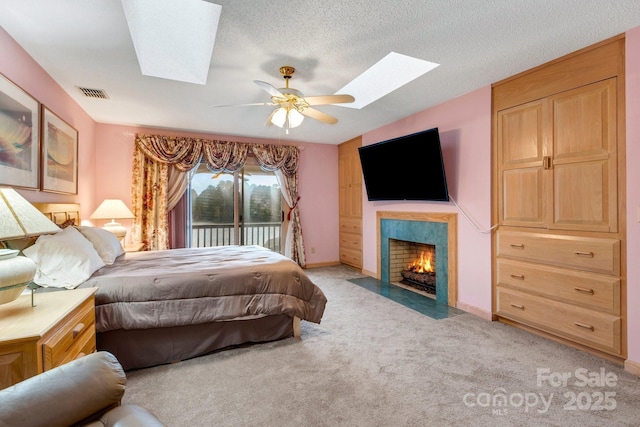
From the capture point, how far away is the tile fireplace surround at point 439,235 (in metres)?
3.58

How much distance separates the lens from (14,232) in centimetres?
132

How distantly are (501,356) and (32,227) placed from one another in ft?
10.3

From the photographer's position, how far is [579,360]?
229 cm

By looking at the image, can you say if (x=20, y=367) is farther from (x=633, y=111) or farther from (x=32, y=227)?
(x=633, y=111)

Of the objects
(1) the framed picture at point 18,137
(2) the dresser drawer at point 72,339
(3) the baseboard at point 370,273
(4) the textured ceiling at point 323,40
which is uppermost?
(4) the textured ceiling at point 323,40

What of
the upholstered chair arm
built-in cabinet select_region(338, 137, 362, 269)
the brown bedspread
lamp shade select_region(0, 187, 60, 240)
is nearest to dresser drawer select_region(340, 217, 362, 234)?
built-in cabinet select_region(338, 137, 362, 269)

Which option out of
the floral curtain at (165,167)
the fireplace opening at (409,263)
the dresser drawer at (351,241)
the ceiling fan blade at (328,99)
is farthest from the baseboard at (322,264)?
the ceiling fan blade at (328,99)

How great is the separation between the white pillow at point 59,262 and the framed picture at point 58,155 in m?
0.89

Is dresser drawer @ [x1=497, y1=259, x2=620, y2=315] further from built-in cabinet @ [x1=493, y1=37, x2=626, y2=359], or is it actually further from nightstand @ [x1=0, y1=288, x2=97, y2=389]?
nightstand @ [x1=0, y1=288, x2=97, y2=389]

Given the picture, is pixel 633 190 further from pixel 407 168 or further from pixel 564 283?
pixel 407 168

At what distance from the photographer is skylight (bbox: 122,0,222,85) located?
201cm

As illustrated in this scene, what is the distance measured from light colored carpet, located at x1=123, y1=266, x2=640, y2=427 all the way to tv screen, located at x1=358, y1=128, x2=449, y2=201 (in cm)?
167

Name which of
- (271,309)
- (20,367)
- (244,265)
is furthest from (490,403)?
(20,367)

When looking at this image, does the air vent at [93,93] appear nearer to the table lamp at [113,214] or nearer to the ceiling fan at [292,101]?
the table lamp at [113,214]
